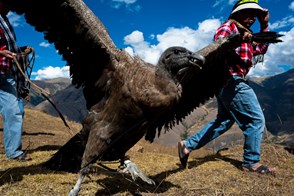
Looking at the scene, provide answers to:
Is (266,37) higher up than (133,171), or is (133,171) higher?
(266,37)

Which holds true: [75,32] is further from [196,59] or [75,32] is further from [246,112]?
[246,112]

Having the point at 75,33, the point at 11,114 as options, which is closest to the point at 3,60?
the point at 11,114

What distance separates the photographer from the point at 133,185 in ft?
15.9

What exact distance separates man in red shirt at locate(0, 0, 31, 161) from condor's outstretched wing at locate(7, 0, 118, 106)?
3.74 feet

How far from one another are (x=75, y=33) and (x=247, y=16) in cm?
319

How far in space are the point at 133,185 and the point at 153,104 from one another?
161 centimetres

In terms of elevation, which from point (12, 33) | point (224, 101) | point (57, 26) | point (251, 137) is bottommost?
point (251, 137)

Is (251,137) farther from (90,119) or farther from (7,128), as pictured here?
(7,128)

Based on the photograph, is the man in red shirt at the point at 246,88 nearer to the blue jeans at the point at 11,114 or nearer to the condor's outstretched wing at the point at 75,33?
the condor's outstretched wing at the point at 75,33

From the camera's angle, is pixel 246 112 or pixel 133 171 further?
pixel 246 112

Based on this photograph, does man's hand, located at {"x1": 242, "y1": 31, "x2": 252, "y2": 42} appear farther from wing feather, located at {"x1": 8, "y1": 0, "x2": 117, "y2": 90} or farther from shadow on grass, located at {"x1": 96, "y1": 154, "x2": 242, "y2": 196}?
shadow on grass, located at {"x1": 96, "y1": 154, "x2": 242, "y2": 196}

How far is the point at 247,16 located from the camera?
576cm

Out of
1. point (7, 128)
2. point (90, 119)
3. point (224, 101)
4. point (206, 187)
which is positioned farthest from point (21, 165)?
point (224, 101)

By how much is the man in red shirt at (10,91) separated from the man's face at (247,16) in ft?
13.1
